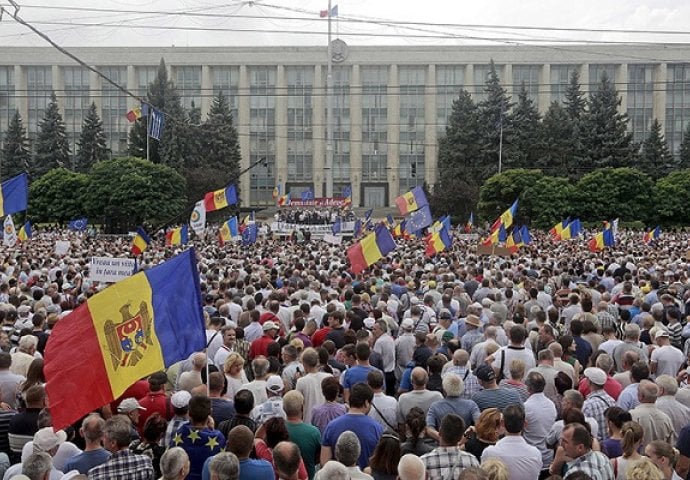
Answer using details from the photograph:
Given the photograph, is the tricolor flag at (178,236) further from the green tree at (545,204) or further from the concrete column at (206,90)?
the concrete column at (206,90)

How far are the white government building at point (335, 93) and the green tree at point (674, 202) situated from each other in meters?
30.6

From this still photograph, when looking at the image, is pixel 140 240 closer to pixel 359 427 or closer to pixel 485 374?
pixel 485 374

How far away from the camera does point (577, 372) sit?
28.0 ft

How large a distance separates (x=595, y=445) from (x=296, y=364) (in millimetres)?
3451

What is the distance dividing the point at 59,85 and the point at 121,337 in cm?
8715

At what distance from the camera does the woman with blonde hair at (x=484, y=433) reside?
6.05m

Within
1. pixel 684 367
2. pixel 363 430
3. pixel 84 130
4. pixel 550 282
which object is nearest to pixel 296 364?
pixel 363 430

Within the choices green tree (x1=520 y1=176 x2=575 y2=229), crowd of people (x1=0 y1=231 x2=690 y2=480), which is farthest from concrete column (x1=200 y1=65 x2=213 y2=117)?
crowd of people (x1=0 y1=231 x2=690 y2=480)

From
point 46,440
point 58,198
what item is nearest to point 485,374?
point 46,440

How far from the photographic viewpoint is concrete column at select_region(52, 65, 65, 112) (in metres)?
85.6

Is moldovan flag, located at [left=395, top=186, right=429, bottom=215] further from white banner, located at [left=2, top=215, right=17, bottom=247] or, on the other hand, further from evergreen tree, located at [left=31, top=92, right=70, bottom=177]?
evergreen tree, located at [left=31, top=92, right=70, bottom=177]

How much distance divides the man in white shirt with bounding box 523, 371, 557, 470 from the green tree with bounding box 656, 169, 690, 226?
5249 centimetres

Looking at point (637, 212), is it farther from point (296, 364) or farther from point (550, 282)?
point (296, 364)

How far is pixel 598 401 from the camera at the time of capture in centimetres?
692
